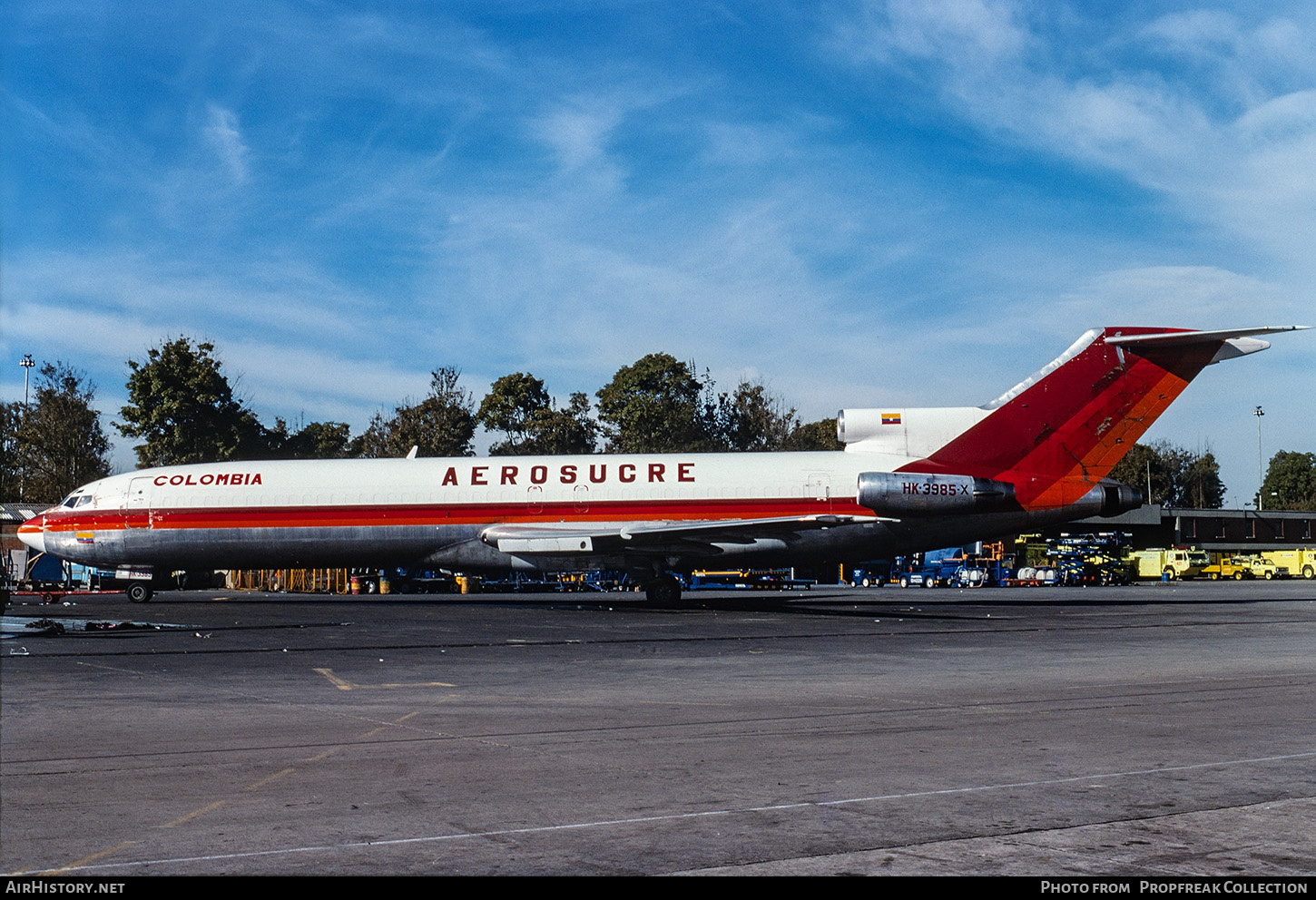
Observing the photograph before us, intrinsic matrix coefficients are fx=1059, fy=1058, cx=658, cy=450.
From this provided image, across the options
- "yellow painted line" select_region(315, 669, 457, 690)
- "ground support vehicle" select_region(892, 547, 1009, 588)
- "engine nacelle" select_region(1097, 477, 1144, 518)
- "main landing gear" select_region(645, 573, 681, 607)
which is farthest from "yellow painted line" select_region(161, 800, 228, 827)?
"ground support vehicle" select_region(892, 547, 1009, 588)

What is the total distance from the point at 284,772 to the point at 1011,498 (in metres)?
25.8

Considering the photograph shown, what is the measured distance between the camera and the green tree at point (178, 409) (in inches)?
2496

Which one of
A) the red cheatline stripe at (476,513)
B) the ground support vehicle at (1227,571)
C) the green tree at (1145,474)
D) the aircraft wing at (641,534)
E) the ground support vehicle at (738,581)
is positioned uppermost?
the green tree at (1145,474)

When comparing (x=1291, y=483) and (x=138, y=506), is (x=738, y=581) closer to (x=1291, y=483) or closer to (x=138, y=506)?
(x=138, y=506)

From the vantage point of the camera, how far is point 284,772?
295 inches

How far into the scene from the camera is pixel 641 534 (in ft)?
92.6

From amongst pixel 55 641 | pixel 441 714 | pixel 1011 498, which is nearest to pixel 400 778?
pixel 441 714

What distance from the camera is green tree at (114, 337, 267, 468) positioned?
63.4 m

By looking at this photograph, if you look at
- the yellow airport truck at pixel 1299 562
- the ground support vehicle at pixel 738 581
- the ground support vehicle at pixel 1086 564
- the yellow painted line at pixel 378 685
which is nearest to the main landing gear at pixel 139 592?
the yellow painted line at pixel 378 685

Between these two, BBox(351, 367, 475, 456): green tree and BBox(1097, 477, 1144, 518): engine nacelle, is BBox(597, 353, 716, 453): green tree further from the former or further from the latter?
BBox(1097, 477, 1144, 518): engine nacelle

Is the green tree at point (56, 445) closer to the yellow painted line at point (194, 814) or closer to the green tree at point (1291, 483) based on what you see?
the yellow painted line at point (194, 814)

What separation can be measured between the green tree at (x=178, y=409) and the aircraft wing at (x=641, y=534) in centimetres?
4151

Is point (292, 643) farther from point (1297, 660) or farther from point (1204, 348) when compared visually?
point (1204, 348)

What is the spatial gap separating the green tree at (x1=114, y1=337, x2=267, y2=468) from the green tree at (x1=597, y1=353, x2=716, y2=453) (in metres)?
26.3
